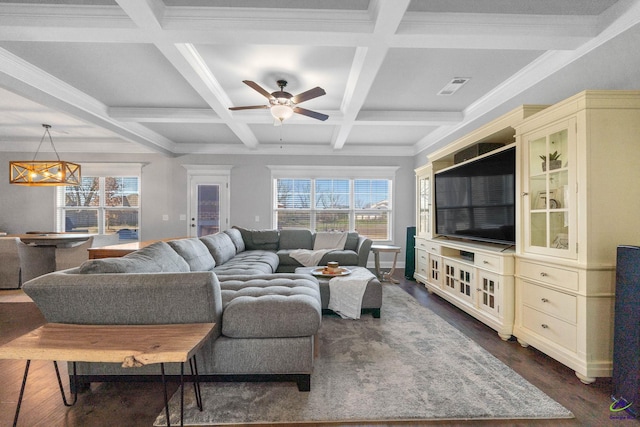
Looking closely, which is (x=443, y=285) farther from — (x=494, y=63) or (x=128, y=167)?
(x=128, y=167)

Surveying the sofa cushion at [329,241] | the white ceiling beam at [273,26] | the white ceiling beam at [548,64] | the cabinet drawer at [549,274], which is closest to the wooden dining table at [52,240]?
the white ceiling beam at [273,26]

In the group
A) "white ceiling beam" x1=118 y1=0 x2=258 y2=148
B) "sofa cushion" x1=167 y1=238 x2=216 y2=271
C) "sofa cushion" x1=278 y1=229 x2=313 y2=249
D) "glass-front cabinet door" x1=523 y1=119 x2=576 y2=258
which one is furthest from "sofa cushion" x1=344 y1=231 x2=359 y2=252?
"glass-front cabinet door" x1=523 y1=119 x2=576 y2=258

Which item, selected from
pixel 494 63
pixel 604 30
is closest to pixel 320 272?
pixel 494 63

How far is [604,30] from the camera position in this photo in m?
2.27

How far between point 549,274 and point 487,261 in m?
0.66

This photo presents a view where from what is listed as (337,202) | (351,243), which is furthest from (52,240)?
(337,202)

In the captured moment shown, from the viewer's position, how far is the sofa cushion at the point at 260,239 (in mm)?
5301

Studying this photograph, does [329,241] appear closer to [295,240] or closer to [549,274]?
[295,240]

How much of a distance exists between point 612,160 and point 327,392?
239 cm

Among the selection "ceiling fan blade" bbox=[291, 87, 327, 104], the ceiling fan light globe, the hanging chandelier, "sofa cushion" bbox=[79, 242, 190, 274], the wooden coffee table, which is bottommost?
the wooden coffee table

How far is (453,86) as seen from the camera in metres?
3.46

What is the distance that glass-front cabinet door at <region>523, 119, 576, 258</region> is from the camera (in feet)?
6.94

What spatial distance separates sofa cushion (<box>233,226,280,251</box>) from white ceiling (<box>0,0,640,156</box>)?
1.78 meters

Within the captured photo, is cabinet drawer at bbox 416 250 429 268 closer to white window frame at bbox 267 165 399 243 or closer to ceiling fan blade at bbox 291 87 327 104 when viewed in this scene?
white window frame at bbox 267 165 399 243
